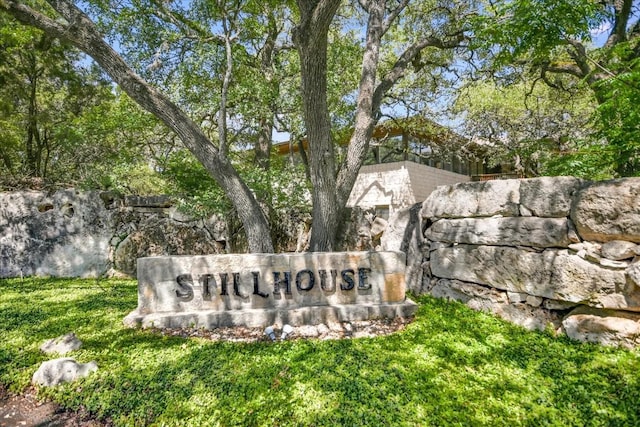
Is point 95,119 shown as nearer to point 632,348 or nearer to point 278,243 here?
point 278,243

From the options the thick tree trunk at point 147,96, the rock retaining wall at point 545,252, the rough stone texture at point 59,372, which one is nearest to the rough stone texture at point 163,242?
the thick tree trunk at point 147,96

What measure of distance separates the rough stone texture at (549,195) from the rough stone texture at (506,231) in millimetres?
79

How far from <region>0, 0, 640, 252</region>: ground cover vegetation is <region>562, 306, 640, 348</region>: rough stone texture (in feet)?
5.75

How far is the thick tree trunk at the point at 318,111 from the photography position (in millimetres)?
3404

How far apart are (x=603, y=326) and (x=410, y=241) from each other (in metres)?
2.31

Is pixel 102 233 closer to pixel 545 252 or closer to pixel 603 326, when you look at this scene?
pixel 545 252

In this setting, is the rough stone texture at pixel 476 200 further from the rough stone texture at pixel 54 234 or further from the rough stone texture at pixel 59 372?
the rough stone texture at pixel 54 234

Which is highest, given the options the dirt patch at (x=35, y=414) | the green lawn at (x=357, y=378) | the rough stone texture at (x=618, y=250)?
the rough stone texture at (x=618, y=250)

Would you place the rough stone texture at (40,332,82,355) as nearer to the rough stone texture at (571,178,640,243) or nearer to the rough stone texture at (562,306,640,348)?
the rough stone texture at (562,306,640,348)

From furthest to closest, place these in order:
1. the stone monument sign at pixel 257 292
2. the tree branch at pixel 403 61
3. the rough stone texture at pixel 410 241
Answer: the tree branch at pixel 403 61, the rough stone texture at pixel 410 241, the stone monument sign at pixel 257 292

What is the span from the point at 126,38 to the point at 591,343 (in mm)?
8286

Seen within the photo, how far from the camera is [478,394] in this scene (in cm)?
243

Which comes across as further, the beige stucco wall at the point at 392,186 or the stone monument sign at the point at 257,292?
the beige stucco wall at the point at 392,186

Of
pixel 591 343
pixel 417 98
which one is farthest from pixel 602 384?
pixel 417 98
